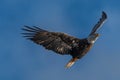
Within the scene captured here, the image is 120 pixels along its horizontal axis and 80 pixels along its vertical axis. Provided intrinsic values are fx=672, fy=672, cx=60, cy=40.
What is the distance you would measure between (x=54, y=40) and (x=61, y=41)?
0.26 meters

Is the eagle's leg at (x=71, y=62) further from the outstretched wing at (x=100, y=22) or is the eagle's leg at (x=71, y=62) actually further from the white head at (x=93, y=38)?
the outstretched wing at (x=100, y=22)

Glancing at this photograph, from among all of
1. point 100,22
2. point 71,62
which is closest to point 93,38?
point 71,62

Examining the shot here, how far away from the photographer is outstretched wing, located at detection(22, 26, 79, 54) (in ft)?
81.4

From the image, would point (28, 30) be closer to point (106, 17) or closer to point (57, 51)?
point (57, 51)

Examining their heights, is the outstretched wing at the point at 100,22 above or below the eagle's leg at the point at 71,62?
above

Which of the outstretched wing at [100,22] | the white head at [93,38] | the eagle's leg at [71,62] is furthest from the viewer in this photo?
the outstretched wing at [100,22]

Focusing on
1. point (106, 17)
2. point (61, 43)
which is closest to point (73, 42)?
point (61, 43)

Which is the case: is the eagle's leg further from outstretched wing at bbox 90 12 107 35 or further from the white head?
outstretched wing at bbox 90 12 107 35

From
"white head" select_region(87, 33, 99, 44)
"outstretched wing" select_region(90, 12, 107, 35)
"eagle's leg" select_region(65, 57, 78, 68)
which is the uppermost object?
"outstretched wing" select_region(90, 12, 107, 35)

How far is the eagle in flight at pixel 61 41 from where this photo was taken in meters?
24.7

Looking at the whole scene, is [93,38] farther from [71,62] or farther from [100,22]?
[100,22]

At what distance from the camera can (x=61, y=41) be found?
82.0 feet

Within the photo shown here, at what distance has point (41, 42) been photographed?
24.8 metres

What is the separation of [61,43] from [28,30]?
4.33 feet
